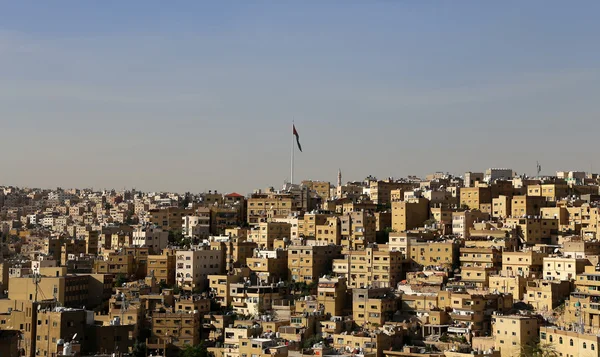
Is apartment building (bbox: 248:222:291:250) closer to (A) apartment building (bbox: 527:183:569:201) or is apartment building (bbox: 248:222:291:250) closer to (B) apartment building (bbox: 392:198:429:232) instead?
(B) apartment building (bbox: 392:198:429:232)

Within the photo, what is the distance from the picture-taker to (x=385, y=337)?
93.4 ft

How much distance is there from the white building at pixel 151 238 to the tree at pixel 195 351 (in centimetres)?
1392

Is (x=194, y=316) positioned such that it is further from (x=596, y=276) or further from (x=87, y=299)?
(x=596, y=276)

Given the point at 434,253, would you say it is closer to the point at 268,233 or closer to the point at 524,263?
the point at 524,263

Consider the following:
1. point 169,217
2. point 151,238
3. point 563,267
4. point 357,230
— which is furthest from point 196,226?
point 563,267

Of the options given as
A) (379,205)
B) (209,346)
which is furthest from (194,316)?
(379,205)

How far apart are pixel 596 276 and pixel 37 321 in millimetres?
17294

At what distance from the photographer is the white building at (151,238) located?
45938 mm

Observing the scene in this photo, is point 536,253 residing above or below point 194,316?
above

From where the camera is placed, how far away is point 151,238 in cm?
4628

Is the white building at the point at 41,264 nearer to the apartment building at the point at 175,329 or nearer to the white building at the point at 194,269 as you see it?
the white building at the point at 194,269

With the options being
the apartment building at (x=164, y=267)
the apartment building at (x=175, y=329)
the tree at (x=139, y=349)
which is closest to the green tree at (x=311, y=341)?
the apartment building at (x=175, y=329)

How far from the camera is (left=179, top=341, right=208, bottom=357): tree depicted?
103 feet

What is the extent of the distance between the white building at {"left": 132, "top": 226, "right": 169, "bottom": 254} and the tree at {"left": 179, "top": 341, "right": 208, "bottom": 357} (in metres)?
13.9
